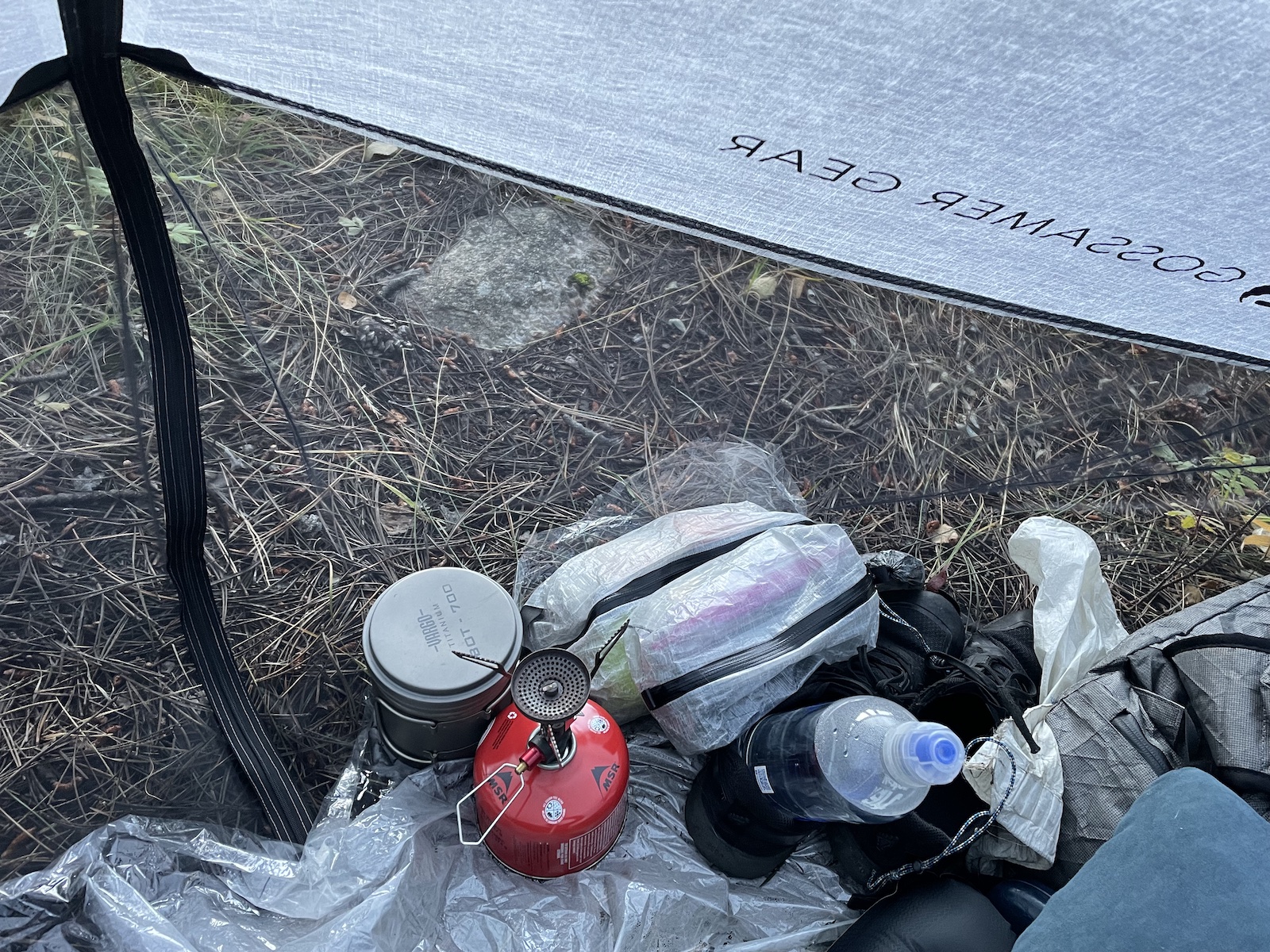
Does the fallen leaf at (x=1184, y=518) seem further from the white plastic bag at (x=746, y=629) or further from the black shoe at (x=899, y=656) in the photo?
the white plastic bag at (x=746, y=629)

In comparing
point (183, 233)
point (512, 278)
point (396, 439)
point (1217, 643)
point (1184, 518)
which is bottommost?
point (1184, 518)

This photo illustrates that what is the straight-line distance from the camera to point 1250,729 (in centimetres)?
116

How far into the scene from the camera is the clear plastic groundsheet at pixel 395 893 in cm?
111

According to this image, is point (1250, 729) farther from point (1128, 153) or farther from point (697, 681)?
point (1128, 153)

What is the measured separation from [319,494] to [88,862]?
628 mm

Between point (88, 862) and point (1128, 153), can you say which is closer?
point (1128, 153)

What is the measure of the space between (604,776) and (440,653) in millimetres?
269

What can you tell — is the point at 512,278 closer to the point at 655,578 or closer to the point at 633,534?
the point at 633,534

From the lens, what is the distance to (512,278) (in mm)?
1802

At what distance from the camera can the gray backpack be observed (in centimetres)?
116

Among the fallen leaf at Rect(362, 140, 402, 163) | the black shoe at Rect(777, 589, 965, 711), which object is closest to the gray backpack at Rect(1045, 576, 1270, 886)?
the black shoe at Rect(777, 589, 965, 711)

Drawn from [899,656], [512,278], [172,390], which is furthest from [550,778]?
[512,278]

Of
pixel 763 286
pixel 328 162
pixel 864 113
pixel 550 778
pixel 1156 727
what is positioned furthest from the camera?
pixel 763 286

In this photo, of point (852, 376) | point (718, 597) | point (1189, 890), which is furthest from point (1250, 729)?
point (852, 376)
